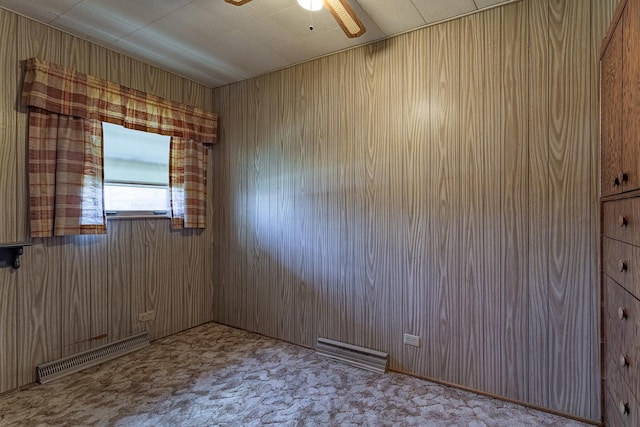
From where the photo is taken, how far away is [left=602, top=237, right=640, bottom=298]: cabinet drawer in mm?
1276

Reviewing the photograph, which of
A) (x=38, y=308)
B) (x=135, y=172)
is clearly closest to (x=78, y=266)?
(x=38, y=308)

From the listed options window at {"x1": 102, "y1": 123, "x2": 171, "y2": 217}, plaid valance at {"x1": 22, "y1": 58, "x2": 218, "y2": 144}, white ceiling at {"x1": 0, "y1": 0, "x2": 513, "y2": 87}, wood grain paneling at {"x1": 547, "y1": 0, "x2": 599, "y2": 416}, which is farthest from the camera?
window at {"x1": 102, "y1": 123, "x2": 171, "y2": 217}

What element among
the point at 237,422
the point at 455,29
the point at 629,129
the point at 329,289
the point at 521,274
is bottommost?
the point at 237,422

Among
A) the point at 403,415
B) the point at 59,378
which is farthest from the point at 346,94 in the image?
the point at 59,378

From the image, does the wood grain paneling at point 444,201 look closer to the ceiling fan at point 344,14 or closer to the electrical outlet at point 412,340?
the electrical outlet at point 412,340

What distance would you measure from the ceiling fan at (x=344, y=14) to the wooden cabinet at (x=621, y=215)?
1173mm

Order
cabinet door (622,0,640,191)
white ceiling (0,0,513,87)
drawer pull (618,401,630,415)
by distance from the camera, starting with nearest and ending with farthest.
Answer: cabinet door (622,0,640,191), drawer pull (618,401,630,415), white ceiling (0,0,513,87)

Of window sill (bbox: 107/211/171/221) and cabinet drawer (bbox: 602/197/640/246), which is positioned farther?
window sill (bbox: 107/211/171/221)

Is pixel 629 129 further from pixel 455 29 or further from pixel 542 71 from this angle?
pixel 455 29

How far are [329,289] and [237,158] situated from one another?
1.70 m

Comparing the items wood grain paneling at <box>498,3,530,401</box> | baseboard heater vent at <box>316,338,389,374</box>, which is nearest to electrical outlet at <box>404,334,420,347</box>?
baseboard heater vent at <box>316,338,389,374</box>

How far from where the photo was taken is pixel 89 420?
6.33 ft

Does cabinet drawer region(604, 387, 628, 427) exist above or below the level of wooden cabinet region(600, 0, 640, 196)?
below

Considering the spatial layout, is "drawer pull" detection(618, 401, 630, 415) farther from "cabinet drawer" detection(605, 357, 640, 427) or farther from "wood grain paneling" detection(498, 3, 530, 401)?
"wood grain paneling" detection(498, 3, 530, 401)
